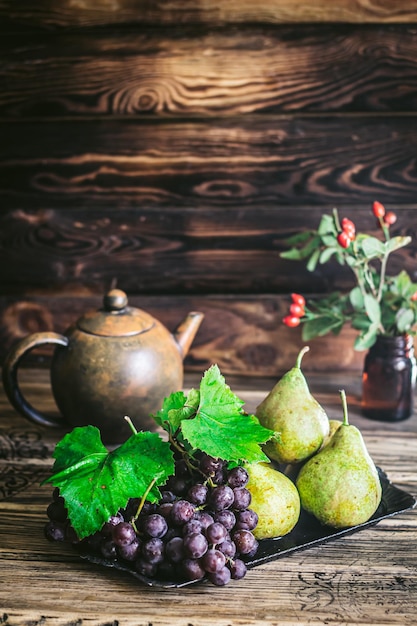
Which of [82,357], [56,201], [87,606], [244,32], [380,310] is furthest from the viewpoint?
[56,201]

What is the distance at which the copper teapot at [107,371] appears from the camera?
1206 mm

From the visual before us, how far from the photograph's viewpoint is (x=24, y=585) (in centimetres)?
86

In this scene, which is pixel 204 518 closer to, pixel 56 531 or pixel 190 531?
pixel 190 531

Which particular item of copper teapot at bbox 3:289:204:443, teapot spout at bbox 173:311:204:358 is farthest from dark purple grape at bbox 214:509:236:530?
teapot spout at bbox 173:311:204:358

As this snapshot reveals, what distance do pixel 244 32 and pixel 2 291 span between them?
32.1 inches

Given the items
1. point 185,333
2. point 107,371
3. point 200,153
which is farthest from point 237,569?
point 200,153

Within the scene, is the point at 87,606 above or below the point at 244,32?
below

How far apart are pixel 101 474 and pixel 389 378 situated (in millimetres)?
700

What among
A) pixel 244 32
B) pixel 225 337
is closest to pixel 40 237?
pixel 225 337

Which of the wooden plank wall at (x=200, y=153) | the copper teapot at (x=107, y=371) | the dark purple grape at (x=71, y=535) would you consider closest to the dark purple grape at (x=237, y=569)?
the dark purple grape at (x=71, y=535)

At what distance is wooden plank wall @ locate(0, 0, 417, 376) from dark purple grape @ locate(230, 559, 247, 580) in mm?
894

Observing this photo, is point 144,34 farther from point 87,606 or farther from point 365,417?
point 87,606

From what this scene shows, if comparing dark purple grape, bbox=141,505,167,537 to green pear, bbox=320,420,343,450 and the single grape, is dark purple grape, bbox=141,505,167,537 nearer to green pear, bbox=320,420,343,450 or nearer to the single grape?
the single grape

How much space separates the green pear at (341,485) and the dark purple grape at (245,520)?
0.36 feet
